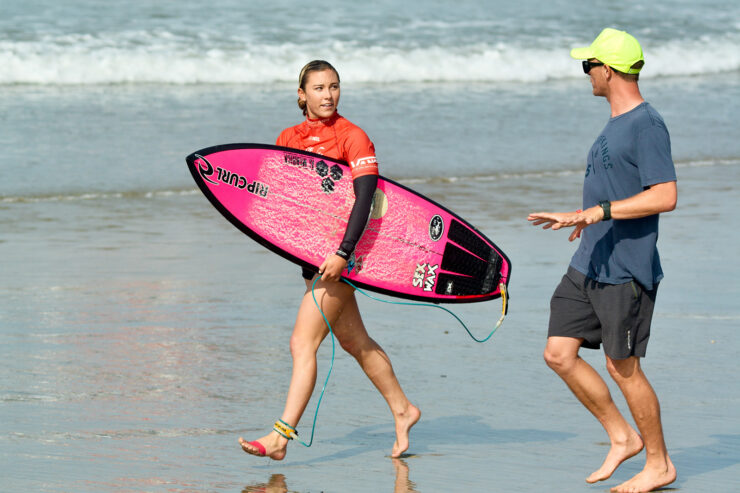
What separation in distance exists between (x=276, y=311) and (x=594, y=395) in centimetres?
311

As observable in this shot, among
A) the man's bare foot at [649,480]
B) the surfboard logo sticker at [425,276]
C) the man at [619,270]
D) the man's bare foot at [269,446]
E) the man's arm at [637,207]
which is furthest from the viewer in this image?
the surfboard logo sticker at [425,276]

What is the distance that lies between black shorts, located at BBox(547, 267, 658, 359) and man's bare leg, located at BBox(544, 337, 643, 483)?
6cm

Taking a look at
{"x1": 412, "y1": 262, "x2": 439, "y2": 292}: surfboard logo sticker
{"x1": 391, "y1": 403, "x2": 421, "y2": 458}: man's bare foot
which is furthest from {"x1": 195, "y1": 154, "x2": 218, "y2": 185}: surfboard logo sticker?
{"x1": 391, "y1": 403, "x2": 421, "y2": 458}: man's bare foot

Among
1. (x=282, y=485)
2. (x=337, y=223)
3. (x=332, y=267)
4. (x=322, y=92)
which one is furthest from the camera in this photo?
(x=337, y=223)

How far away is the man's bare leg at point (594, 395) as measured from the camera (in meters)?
4.20

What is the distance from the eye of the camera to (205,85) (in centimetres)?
2189

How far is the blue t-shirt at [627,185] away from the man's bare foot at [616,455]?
0.64 m

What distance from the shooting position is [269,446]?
4305mm

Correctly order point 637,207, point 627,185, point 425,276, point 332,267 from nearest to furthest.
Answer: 1. point 637,207
2. point 627,185
3. point 332,267
4. point 425,276

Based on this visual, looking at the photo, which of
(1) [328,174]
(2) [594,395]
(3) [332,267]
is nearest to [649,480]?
(2) [594,395]

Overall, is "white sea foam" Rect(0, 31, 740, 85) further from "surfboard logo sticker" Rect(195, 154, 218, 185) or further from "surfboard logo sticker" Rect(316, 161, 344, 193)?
"surfboard logo sticker" Rect(316, 161, 344, 193)

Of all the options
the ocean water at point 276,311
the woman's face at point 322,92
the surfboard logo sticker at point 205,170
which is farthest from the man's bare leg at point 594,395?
the surfboard logo sticker at point 205,170

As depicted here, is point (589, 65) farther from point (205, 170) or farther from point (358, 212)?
point (205, 170)

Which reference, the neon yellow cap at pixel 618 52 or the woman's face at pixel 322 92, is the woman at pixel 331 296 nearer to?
the woman's face at pixel 322 92
